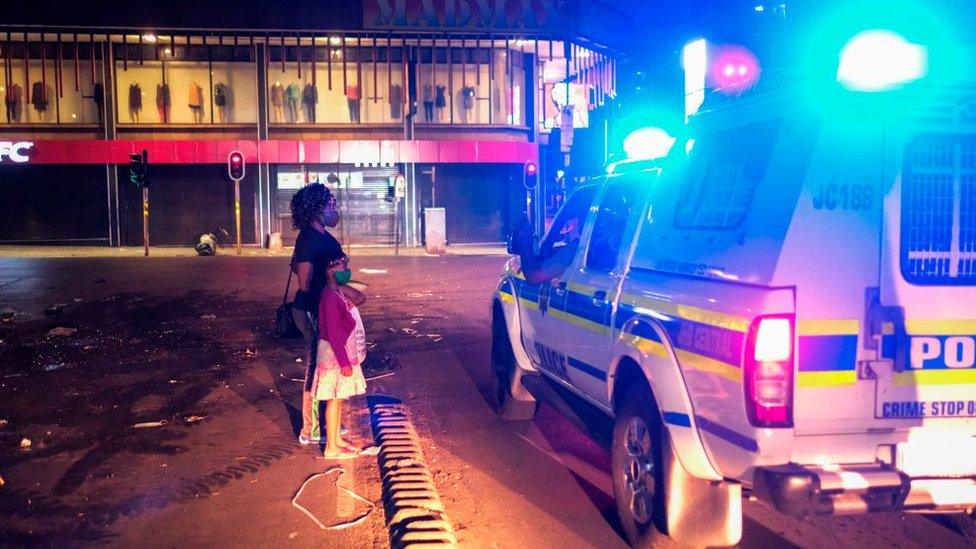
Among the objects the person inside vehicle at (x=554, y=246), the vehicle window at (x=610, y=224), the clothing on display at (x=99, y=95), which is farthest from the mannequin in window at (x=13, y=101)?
the vehicle window at (x=610, y=224)

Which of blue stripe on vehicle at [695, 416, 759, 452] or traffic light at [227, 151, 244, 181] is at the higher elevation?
traffic light at [227, 151, 244, 181]

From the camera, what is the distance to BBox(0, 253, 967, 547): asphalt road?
4.78 metres

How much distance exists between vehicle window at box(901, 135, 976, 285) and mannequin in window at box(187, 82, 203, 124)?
1229 inches

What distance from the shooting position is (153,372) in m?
9.46

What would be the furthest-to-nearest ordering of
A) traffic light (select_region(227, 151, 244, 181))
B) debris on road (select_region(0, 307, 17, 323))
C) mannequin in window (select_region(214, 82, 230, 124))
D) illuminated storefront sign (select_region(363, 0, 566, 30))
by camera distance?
mannequin in window (select_region(214, 82, 230, 124)) < illuminated storefront sign (select_region(363, 0, 566, 30)) < traffic light (select_region(227, 151, 244, 181)) < debris on road (select_region(0, 307, 17, 323))

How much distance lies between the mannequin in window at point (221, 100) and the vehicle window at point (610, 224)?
29309 mm

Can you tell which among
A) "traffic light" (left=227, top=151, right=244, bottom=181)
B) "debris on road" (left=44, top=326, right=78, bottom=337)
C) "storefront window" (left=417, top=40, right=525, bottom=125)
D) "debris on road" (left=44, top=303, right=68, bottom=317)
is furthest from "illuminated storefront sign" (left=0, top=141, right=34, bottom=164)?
"debris on road" (left=44, top=326, right=78, bottom=337)

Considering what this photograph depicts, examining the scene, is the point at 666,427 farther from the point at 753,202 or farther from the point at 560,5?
the point at 560,5

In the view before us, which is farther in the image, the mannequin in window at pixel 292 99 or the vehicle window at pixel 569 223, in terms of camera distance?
the mannequin in window at pixel 292 99

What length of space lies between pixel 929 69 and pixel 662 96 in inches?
96.2

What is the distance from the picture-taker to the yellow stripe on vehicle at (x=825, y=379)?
3.45m

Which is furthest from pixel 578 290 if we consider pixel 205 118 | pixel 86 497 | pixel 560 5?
pixel 205 118

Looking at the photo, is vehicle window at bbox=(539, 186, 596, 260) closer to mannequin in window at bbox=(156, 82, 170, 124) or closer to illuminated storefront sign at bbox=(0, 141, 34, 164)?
mannequin in window at bbox=(156, 82, 170, 124)

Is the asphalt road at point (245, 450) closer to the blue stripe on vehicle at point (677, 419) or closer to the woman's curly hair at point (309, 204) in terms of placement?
the blue stripe on vehicle at point (677, 419)
